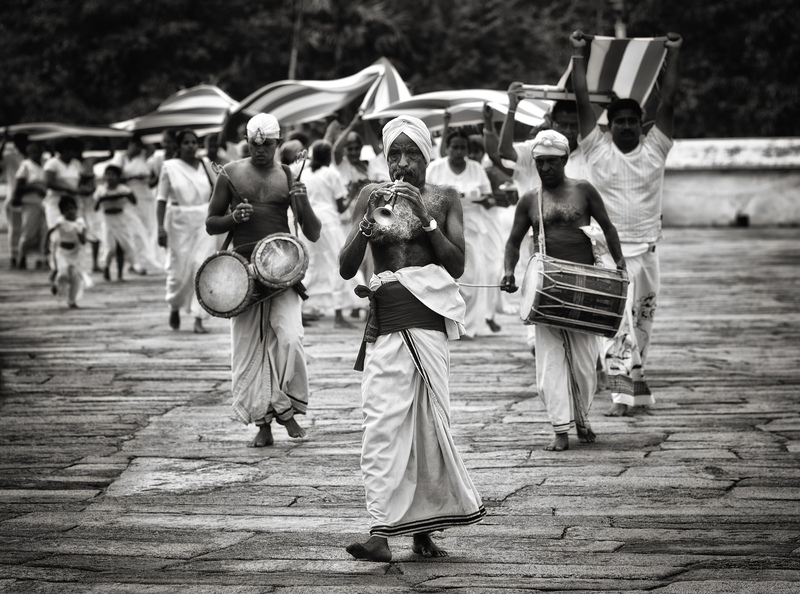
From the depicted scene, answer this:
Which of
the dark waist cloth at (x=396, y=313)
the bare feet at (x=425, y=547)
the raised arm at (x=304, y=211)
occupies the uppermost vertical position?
the raised arm at (x=304, y=211)

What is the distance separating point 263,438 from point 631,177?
3.35 metres

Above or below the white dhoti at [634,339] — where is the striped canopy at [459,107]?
above

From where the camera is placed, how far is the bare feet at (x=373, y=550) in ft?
17.5

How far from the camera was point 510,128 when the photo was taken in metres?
9.43

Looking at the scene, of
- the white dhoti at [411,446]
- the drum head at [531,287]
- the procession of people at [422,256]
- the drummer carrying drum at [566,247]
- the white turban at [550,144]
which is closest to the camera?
the white dhoti at [411,446]

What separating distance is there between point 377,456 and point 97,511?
1825 millimetres

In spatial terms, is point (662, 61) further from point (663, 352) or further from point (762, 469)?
point (762, 469)

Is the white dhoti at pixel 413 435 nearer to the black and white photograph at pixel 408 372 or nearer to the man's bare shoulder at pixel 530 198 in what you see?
the black and white photograph at pixel 408 372

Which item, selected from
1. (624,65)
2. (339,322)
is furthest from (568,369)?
(339,322)

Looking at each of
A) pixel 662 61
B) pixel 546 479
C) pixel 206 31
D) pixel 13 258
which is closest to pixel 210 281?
pixel 546 479

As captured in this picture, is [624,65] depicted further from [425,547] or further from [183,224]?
[425,547]

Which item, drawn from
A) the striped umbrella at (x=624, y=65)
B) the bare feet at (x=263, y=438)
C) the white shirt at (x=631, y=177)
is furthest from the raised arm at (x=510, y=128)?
the bare feet at (x=263, y=438)

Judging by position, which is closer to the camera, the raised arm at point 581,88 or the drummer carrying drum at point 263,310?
the drummer carrying drum at point 263,310

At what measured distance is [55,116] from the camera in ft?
112
